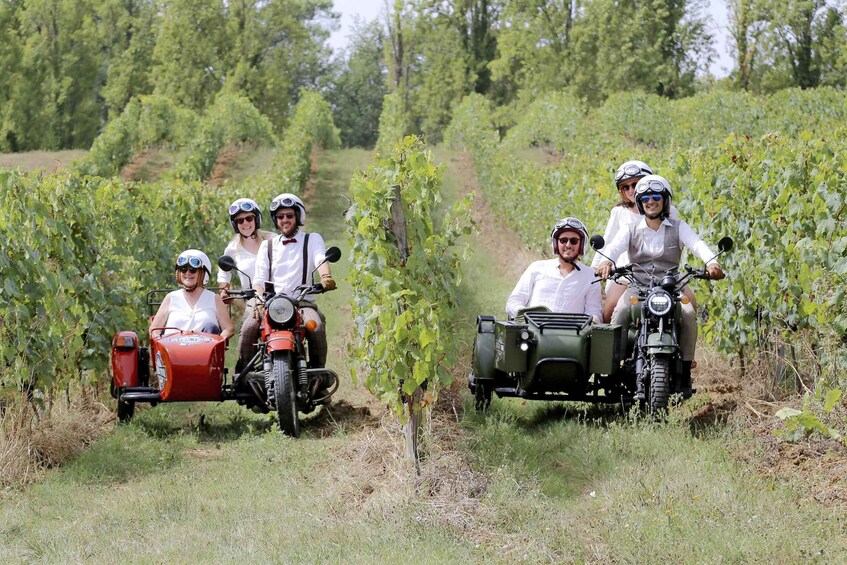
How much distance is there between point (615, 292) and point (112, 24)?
68.5 m

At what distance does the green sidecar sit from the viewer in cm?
750

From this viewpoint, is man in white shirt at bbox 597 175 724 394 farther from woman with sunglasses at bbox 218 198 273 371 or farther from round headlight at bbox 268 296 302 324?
woman with sunglasses at bbox 218 198 273 371

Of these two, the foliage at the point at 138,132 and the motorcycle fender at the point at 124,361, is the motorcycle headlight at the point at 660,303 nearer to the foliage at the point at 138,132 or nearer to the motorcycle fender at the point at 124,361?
the motorcycle fender at the point at 124,361

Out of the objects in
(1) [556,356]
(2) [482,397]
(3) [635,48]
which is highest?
(3) [635,48]

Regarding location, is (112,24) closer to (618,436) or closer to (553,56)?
(553,56)

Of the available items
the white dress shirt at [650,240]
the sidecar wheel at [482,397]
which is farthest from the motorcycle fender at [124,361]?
the white dress shirt at [650,240]

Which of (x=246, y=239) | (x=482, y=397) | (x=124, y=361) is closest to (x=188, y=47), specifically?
(x=246, y=239)

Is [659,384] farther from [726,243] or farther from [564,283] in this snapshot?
[564,283]

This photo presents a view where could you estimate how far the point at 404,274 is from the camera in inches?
257

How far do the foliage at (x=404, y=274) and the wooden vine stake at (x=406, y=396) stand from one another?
2 cm

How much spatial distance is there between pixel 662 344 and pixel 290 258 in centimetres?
315

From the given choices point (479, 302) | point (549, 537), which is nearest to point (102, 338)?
point (549, 537)

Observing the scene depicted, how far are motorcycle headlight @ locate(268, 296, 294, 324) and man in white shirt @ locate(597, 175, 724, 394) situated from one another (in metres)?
Result: 2.32

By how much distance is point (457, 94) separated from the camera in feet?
206
